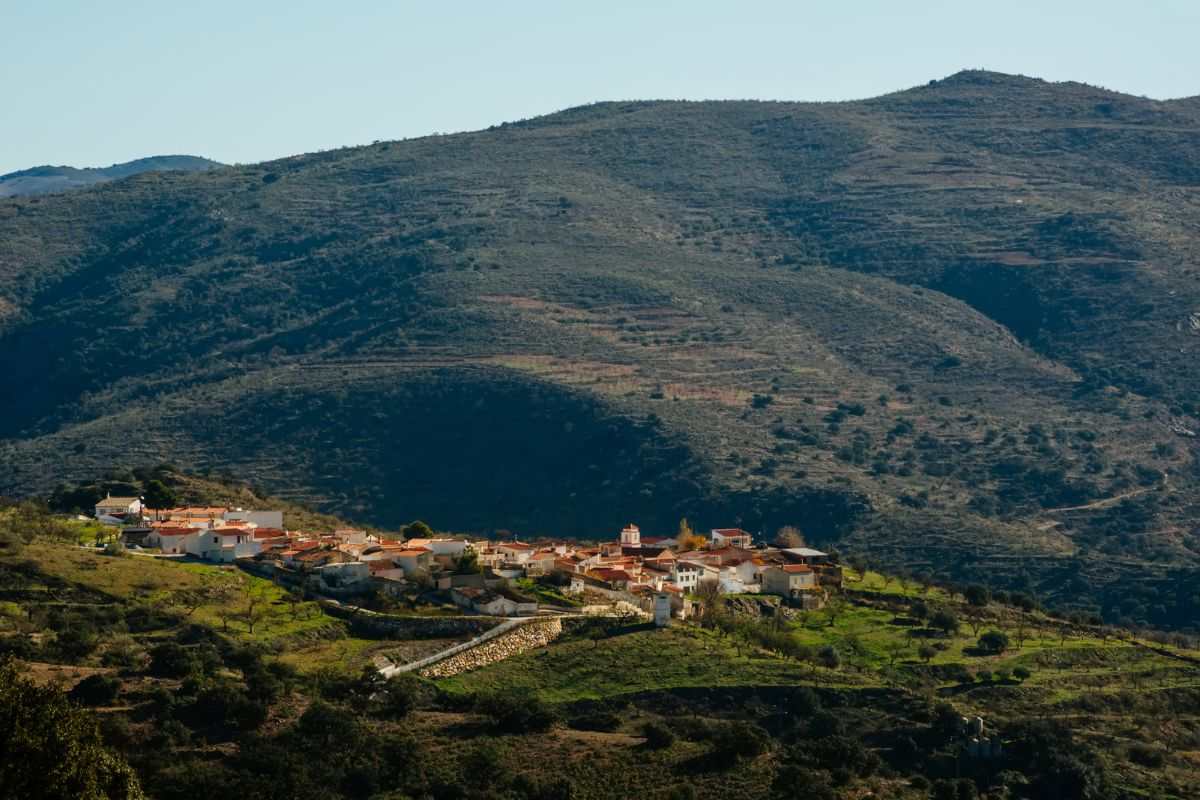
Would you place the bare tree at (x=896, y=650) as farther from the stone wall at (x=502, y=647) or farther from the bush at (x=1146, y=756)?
the stone wall at (x=502, y=647)

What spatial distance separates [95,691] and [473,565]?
743 inches

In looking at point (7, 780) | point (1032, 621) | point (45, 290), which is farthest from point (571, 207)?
point (7, 780)

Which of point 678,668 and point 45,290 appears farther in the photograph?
point 45,290

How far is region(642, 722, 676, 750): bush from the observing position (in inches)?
1831

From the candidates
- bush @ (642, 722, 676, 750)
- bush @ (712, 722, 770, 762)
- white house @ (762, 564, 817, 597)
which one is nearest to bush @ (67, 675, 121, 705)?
bush @ (642, 722, 676, 750)

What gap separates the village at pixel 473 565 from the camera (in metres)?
60.8

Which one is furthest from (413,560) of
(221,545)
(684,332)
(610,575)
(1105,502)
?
(684,332)

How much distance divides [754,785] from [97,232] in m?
150

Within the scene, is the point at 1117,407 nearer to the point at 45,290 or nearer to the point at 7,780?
the point at 45,290

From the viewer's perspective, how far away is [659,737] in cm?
4656

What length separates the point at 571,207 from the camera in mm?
165625

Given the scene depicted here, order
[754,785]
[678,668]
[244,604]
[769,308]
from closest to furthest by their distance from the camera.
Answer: [754,785]
[678,668]
[244,604]
[769,308]

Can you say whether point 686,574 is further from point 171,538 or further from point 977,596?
point 171,538

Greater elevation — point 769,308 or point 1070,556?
point 769,308
